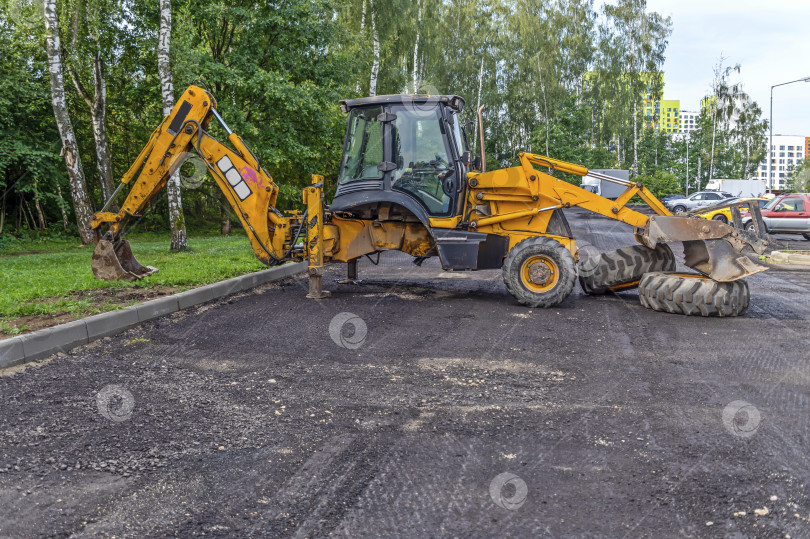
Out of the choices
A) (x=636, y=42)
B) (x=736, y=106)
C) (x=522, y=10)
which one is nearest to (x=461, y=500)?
(x=522, y=10)

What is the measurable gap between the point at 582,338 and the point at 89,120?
26.5 m

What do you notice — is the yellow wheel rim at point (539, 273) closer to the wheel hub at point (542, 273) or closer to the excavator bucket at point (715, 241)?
the wheel hub at point (542, 273)

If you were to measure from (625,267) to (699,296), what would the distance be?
153cm

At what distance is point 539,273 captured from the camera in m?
8.61

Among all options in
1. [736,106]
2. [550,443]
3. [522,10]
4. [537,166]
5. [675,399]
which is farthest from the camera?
[736,106]

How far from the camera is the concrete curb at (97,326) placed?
583cm

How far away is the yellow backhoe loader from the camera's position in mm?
8188

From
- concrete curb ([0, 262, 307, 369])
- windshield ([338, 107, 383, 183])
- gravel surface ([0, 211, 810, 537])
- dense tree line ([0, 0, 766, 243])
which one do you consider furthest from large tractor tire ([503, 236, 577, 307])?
dense tree line ([0, 0, 766, 243])

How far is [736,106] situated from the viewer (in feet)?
200

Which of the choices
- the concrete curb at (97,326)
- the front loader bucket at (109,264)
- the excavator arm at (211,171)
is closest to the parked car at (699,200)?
the excavator arm at (211,171)

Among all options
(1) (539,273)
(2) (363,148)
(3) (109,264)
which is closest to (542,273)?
(1) (539,273)

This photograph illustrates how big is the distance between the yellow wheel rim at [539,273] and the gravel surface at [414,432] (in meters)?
1.20

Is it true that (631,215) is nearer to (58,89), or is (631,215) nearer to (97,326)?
(97,326)

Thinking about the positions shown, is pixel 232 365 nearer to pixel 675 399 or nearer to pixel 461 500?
pixel 461 500
